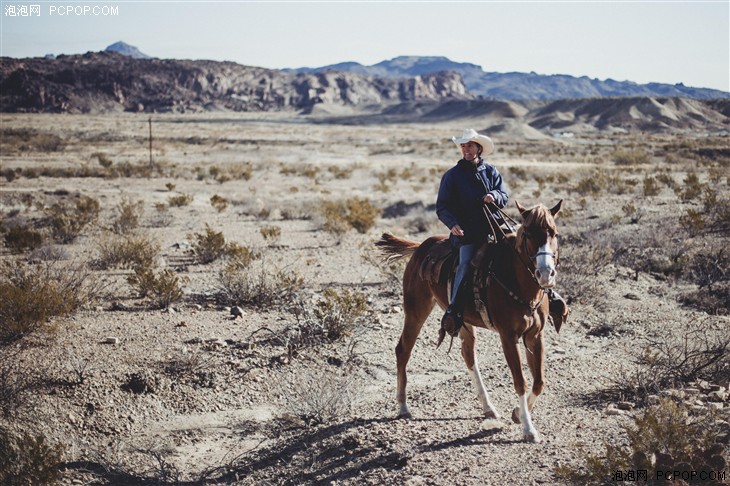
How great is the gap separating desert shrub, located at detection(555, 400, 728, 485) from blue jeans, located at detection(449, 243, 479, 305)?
1.78 meters

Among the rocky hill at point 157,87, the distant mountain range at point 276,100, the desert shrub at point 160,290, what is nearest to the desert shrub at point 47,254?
the desert shrub at point 160,290

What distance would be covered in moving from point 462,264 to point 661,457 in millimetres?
2242

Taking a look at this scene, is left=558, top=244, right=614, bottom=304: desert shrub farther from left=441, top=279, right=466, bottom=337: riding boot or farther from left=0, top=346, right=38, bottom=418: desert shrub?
left=0, top=346, right=38, bottom=418: desert shrub

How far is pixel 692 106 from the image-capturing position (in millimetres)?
120188

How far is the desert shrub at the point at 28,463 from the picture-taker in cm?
480

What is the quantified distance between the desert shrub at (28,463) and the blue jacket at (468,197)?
4.09 metres

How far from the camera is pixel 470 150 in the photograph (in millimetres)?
5492

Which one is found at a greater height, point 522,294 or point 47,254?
point 522,294

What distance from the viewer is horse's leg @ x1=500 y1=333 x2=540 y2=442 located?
16.5 ft

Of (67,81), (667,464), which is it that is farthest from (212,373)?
(67,81)

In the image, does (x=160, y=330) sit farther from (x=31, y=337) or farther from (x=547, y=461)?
(x=547, y=461)

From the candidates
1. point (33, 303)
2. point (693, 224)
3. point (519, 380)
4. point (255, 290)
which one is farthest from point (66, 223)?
point (693, 224)

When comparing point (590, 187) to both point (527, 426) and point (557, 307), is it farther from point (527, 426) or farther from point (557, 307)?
point (527, 426)

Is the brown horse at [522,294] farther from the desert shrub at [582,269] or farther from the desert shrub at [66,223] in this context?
the desert shrub at [66,223]
